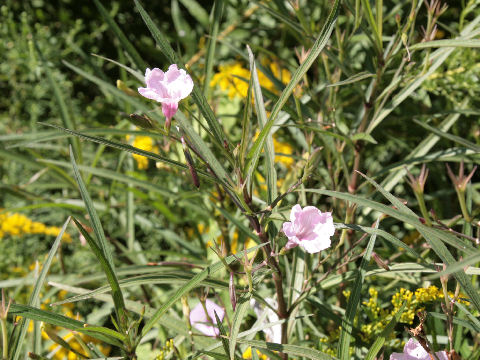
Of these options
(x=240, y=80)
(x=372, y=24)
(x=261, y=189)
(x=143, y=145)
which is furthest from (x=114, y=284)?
(x=240, y=80)

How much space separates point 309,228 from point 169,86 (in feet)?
0.82

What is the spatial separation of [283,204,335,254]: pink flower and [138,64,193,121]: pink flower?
0.63 ft

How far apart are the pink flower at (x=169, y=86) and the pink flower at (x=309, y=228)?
0.19 meters

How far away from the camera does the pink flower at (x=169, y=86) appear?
0.59 metres

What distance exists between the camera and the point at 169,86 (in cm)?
60

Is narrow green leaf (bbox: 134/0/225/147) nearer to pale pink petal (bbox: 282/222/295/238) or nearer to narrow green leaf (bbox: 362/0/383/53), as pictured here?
pale pink petal (bbox: 282/222/295/238)

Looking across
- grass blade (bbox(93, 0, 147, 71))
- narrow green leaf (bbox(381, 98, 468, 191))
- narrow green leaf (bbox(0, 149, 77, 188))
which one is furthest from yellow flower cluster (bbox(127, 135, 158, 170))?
narrow green leaf (bbox(381, 98, 468, 191))

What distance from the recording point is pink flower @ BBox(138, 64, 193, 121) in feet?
1.94

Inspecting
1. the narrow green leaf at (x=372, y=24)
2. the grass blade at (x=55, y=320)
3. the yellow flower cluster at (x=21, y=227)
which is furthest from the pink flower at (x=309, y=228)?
the yellow flower cluster at (x=21, y=227)

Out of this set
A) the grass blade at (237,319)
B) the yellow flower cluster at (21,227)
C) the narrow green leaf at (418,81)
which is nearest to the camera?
the grass blade at (237,319)

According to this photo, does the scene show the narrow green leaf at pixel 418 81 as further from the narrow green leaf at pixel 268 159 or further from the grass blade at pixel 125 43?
the grass blade at pixel 125 43

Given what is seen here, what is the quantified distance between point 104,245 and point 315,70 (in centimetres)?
90

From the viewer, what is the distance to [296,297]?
857mm

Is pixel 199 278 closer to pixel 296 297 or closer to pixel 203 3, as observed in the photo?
pixel 296 297
